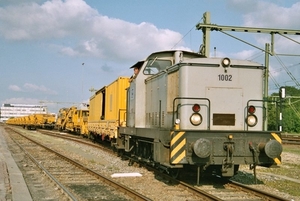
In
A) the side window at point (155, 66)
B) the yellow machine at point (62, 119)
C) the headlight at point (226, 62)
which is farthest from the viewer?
the yellow machine at point (62, 119)

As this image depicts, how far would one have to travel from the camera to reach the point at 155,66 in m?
10.7

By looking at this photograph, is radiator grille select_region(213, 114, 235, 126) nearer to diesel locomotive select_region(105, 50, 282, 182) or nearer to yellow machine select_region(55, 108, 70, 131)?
diesel locomotive select_region(105, 50, 282, 182)

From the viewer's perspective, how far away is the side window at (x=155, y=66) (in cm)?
1030

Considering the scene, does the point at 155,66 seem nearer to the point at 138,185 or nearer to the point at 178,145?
the point at 178,145

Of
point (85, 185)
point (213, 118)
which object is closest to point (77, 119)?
point (85, 185)

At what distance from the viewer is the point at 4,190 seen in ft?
25.1

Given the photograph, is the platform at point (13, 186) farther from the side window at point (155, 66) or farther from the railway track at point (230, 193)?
the side window at point (155, 66)

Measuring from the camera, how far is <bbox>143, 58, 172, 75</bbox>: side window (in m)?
10.3

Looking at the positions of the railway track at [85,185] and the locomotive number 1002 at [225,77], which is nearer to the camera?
the railway track at [85,185]

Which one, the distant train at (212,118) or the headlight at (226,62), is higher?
the headlight at (226,62)

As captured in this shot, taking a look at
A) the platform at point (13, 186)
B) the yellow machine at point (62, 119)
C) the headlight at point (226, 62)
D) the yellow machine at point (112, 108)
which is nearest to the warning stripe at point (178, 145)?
the headlight at point (226, 62)

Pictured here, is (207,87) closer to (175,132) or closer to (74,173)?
(175,132)

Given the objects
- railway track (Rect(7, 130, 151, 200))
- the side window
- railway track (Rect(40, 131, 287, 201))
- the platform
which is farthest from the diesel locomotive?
the platform

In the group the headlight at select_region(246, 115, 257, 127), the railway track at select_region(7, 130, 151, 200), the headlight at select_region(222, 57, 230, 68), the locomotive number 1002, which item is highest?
the headlight at select_region(222, 57, 230, 68)
